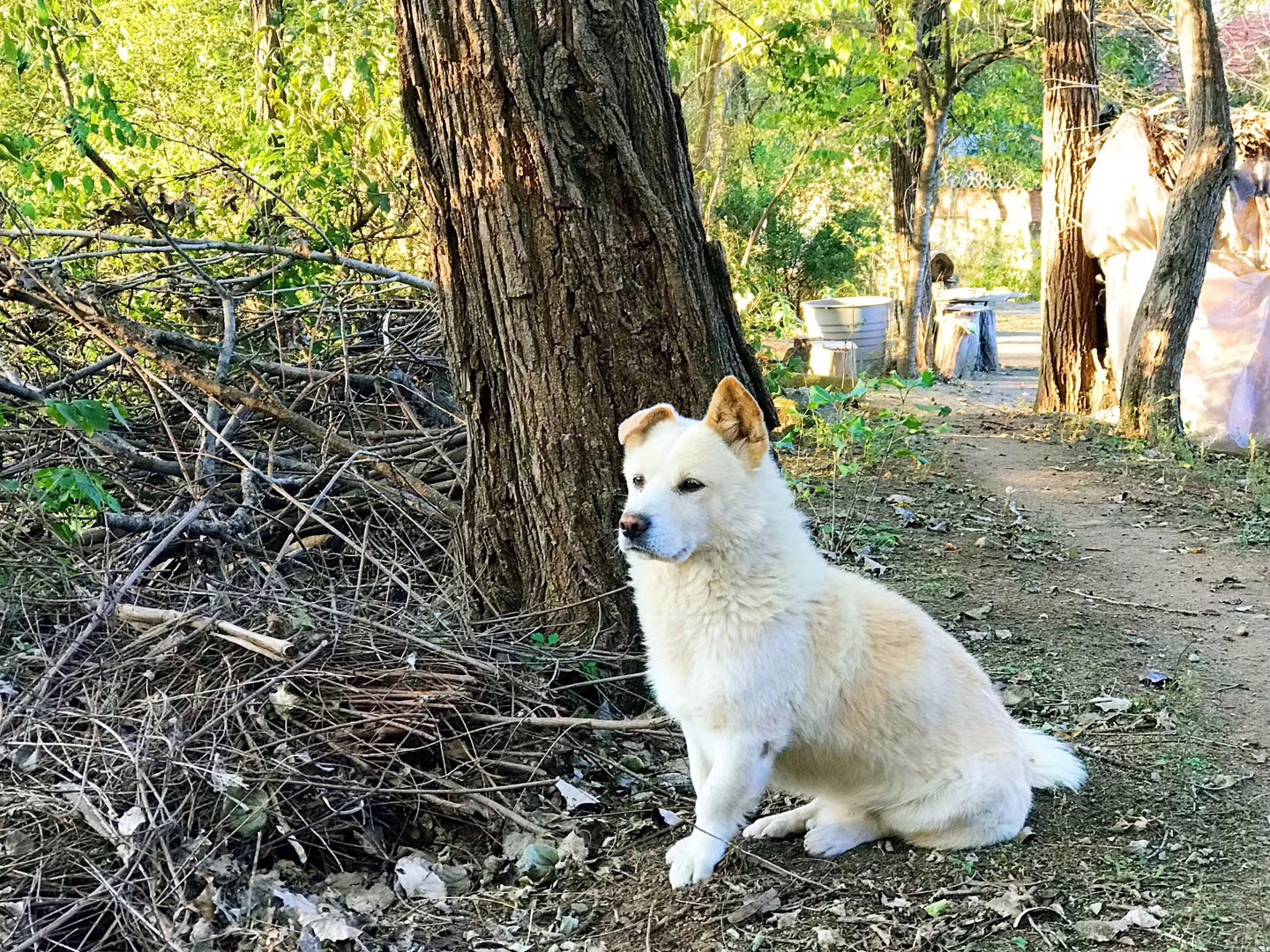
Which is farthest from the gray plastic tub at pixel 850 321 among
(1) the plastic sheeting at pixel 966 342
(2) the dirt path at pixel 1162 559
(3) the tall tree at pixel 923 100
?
(2) the dirt path at pixel 1162 559

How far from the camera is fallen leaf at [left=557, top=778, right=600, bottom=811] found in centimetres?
365

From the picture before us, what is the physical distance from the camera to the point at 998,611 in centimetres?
531

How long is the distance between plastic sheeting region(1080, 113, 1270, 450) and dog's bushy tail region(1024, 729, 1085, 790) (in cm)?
697

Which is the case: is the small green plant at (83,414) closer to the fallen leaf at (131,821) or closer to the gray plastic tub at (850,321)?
the fallen leaf at (131,821)

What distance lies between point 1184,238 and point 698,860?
826cm

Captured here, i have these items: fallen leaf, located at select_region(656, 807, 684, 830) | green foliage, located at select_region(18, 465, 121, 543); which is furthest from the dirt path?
green foliage, located at select_region(18, 465, 121, 543)

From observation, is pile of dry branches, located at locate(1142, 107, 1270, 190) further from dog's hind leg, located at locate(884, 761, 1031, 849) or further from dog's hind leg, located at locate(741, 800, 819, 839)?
dog's hind leg, located at locate(741, 800, 819, 839)

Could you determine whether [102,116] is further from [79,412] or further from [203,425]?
[79,412]

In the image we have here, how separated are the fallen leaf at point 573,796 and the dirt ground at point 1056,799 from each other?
61 mm

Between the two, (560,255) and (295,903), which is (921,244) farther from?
(295,903)

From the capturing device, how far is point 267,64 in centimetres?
876

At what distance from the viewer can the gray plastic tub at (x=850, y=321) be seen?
17688 mm

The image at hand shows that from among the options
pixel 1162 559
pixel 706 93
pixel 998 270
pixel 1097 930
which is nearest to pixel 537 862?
pixel 1097 930

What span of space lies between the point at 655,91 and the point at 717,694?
2.40 meters
